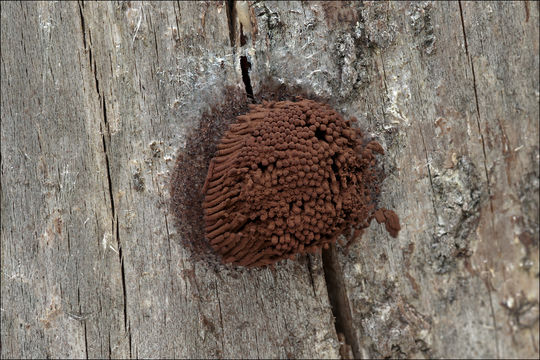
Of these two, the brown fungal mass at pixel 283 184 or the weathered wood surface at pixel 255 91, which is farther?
the weathered wood surface at pixel 255 91

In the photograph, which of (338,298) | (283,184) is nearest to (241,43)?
(283,184)

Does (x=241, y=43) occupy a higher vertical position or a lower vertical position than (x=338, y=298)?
higher

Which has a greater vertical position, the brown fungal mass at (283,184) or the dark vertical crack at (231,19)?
the dark vertical crack at (231,19)

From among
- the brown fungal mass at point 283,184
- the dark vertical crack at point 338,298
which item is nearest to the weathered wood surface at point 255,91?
the dark vertical crack at point 338,298

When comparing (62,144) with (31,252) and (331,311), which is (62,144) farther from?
(331,311)

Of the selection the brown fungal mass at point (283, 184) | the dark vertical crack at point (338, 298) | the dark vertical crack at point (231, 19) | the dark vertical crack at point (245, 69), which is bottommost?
the dark vertical crack at point (338, 298)

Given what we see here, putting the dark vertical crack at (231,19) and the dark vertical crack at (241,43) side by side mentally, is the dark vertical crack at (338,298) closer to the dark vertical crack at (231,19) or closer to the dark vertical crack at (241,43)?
the dark vertical crack at (241,43)

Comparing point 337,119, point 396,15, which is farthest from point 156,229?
point 396,15

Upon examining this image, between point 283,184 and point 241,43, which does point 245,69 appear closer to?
point 241,43
